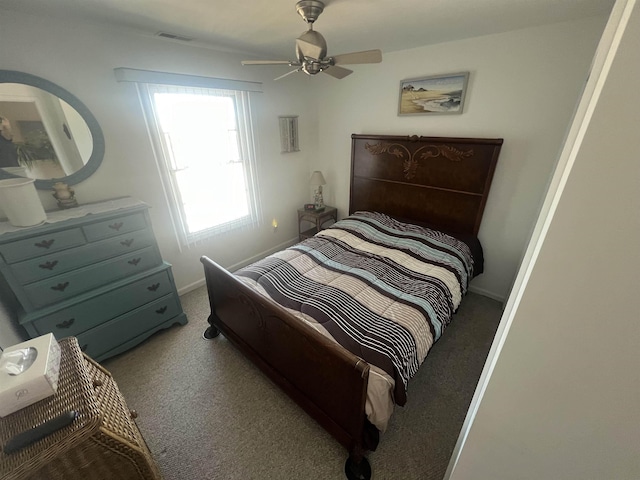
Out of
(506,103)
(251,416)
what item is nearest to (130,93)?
(251,416)

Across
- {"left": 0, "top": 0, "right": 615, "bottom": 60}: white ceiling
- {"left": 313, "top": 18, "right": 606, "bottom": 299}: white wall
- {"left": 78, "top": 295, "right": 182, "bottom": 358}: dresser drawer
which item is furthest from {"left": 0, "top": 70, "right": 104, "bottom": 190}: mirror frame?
{"left": 313, "top": 18, "right": 606, "bottom": 299}: white wall

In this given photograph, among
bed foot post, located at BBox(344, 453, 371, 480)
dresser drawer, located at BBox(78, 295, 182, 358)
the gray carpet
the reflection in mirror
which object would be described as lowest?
the gray carpet

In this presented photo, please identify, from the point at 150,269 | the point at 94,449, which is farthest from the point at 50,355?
the point at 150,269

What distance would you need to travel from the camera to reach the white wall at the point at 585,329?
0.37 m

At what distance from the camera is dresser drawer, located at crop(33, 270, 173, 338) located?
166 cm

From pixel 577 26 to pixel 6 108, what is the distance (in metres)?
Result: 3.79

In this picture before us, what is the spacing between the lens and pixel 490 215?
2.45 m

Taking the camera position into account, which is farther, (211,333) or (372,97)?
(372,97)

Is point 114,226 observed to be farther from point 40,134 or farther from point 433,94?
point 433,94

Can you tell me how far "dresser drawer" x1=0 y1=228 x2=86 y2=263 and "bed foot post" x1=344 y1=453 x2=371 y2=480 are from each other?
6.93ft

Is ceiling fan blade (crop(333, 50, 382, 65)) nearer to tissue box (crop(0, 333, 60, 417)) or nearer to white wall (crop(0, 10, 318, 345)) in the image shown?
white wall (crop(0, 10, 318, 345))

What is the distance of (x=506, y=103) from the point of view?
2.14 metres

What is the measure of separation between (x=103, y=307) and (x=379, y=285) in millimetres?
1983

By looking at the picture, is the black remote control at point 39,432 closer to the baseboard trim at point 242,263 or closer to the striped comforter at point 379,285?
the striped comforter at point 379,285
